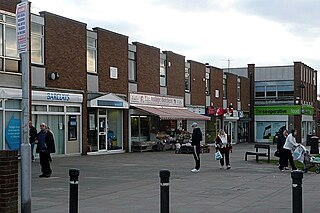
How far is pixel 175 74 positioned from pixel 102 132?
1086 centimetres

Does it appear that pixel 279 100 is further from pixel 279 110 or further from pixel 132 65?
pixel 132 65

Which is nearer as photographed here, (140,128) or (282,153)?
(282,153)

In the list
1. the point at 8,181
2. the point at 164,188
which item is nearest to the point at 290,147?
the point at 164,188

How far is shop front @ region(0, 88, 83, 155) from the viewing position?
23.1 meters

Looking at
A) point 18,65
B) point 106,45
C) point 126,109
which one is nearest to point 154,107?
point 126,109

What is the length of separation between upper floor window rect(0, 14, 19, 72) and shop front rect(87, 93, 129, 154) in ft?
20.2

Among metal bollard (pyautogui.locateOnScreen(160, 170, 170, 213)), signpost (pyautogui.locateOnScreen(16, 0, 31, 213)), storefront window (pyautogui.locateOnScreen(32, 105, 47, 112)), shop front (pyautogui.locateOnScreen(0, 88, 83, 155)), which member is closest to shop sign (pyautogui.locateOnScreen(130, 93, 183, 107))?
shop front (pyautogui.locateOnScreen(0, 88, 83, 155))

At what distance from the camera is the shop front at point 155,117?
1324 inches

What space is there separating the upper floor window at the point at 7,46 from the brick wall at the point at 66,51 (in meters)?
2.29

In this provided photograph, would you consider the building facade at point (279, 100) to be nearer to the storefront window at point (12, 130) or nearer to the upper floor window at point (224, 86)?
the upper floor window at point (224, 86)

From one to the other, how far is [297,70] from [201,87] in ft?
60.8

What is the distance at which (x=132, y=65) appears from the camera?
1346 inches

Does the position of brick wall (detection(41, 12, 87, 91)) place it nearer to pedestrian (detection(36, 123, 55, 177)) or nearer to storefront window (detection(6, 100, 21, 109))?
storefront window (detection(6, 100, 21, 109))

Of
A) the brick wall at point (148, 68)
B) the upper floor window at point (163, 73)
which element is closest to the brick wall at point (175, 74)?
the upper floor window at point (163, 73)
